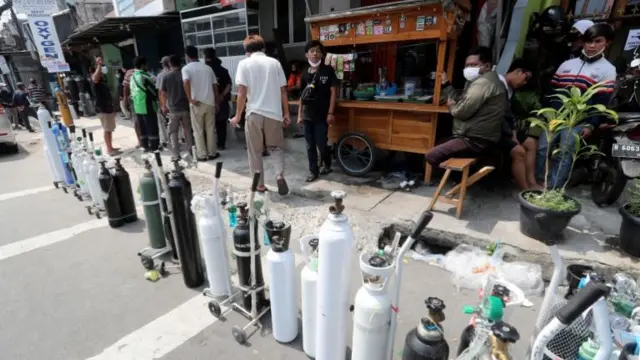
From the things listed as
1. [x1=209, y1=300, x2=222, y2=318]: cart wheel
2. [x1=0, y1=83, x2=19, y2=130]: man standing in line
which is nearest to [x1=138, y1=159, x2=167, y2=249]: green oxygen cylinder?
[x1=209, y1=300, x2=222, y2=318]: cart wheel

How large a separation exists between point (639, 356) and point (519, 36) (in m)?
4.57

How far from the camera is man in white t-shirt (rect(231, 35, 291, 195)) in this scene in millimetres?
4086

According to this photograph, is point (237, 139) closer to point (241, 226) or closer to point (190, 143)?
point (190, 143)

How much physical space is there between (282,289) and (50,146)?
498 cm

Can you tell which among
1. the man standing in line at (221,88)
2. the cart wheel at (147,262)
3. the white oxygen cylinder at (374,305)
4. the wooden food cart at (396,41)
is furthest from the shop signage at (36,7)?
the white oxygen cylinder at (374,305)

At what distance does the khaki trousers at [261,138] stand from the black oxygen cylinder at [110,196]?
1.62m

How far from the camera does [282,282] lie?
82.6 inches

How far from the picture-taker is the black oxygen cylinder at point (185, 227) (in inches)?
102

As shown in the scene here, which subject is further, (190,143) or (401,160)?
(190,143)

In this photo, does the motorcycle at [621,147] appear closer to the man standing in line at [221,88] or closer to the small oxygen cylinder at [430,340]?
the small oxygen cylinder at [430,340]

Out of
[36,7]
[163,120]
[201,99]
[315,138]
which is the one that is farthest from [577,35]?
[36,7]

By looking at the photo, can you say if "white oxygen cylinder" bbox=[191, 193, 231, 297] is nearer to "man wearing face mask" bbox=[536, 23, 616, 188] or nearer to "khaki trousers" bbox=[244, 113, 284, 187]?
"khaki trousers" bbox=[244, 113, 284, 187]

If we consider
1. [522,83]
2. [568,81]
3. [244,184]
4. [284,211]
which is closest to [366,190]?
[284,211]

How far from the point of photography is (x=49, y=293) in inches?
113
